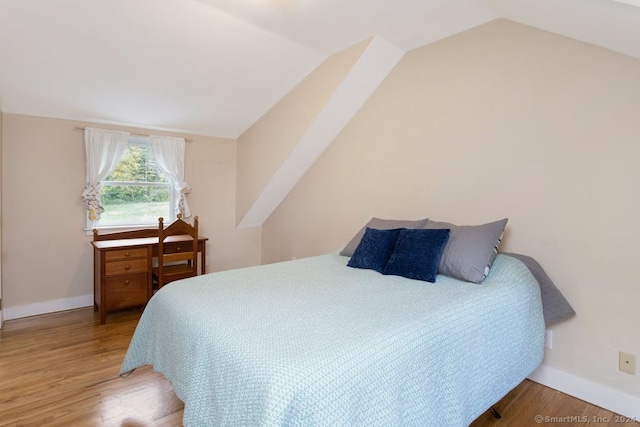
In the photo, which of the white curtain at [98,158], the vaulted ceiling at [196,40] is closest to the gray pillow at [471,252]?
the vaulted ceiling at [196,40]

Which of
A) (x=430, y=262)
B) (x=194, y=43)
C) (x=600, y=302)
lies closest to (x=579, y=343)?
(x=600, y=302)

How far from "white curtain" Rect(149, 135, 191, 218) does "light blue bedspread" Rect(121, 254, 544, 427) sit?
2011 millimetres

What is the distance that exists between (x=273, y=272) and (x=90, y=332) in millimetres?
1796

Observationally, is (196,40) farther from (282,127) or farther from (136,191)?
(136,191)

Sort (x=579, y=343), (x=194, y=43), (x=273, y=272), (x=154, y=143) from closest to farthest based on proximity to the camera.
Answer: (x=579, y=343) → (x=273, y=272) → (x=194, y=43) → (x=154, y=143)

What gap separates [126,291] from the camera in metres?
3.15

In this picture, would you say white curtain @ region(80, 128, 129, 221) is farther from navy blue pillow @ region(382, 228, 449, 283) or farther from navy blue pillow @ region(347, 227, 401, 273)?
navy blue pillow @ region(382, 228, 449, 283)

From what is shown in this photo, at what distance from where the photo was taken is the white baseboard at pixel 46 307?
3.08 meters

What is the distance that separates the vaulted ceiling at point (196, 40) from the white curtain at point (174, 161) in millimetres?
359

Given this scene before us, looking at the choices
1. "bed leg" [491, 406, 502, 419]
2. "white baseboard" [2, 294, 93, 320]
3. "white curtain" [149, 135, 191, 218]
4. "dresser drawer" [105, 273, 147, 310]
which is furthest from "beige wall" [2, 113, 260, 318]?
"bed leg" [491, 406, 502, 419]

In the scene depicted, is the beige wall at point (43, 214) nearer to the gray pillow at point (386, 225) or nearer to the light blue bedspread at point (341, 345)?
the light blue bedspread at point (341, 345)

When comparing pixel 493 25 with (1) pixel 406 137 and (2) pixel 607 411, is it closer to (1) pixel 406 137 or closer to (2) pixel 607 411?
(1) pixel 406 137

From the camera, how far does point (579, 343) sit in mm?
2031

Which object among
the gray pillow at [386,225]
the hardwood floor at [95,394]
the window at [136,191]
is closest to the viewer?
the hardwood floor at [95,394]
